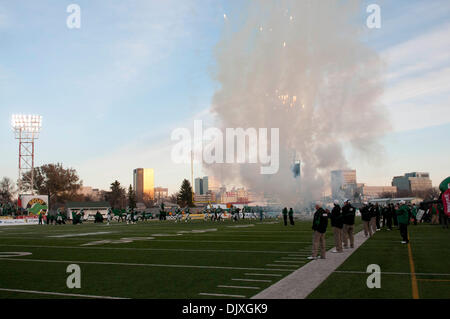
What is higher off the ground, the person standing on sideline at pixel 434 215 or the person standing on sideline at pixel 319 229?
the person standing on sideline at pixel 319 229

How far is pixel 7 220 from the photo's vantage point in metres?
46.6

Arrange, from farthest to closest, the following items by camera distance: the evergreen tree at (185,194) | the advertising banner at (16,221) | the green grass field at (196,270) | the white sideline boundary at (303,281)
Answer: the evergreen tree at (185,194)
the advertising banner at (16,221)
the green grass field at (196,270)
the white sideline boundary at (303,281)

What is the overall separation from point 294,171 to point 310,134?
1109 centimetres

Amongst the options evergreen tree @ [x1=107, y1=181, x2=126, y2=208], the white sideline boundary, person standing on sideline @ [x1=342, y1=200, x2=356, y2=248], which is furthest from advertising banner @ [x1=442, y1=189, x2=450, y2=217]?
evergreen tree @ [x1=107, y1=181, x2=126, y2=208]

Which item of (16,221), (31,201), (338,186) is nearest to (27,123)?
(31,201)

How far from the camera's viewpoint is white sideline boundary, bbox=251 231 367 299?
285 inches

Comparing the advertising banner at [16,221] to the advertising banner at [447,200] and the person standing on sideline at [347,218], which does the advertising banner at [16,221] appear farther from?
the advertising banner at [447,200]

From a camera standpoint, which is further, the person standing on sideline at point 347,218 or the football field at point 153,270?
the person standing on sideline at point 347,218

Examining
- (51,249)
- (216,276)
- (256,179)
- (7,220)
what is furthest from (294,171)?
(216,276)

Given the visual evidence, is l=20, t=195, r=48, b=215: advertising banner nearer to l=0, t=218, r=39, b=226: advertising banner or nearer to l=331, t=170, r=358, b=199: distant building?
l=0, t=218, r=39, b=226: advertising banner

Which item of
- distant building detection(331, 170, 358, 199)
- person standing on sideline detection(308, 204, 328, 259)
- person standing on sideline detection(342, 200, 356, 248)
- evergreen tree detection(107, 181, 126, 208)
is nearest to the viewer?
person standing on sideline detection(308, 204, 328, 259)

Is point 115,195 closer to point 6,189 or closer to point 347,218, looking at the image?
point 6,189

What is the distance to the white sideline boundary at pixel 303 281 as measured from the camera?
725 cm

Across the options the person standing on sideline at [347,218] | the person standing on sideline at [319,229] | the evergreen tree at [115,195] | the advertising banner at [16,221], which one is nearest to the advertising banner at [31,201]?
the advertising banner at [16,221]
